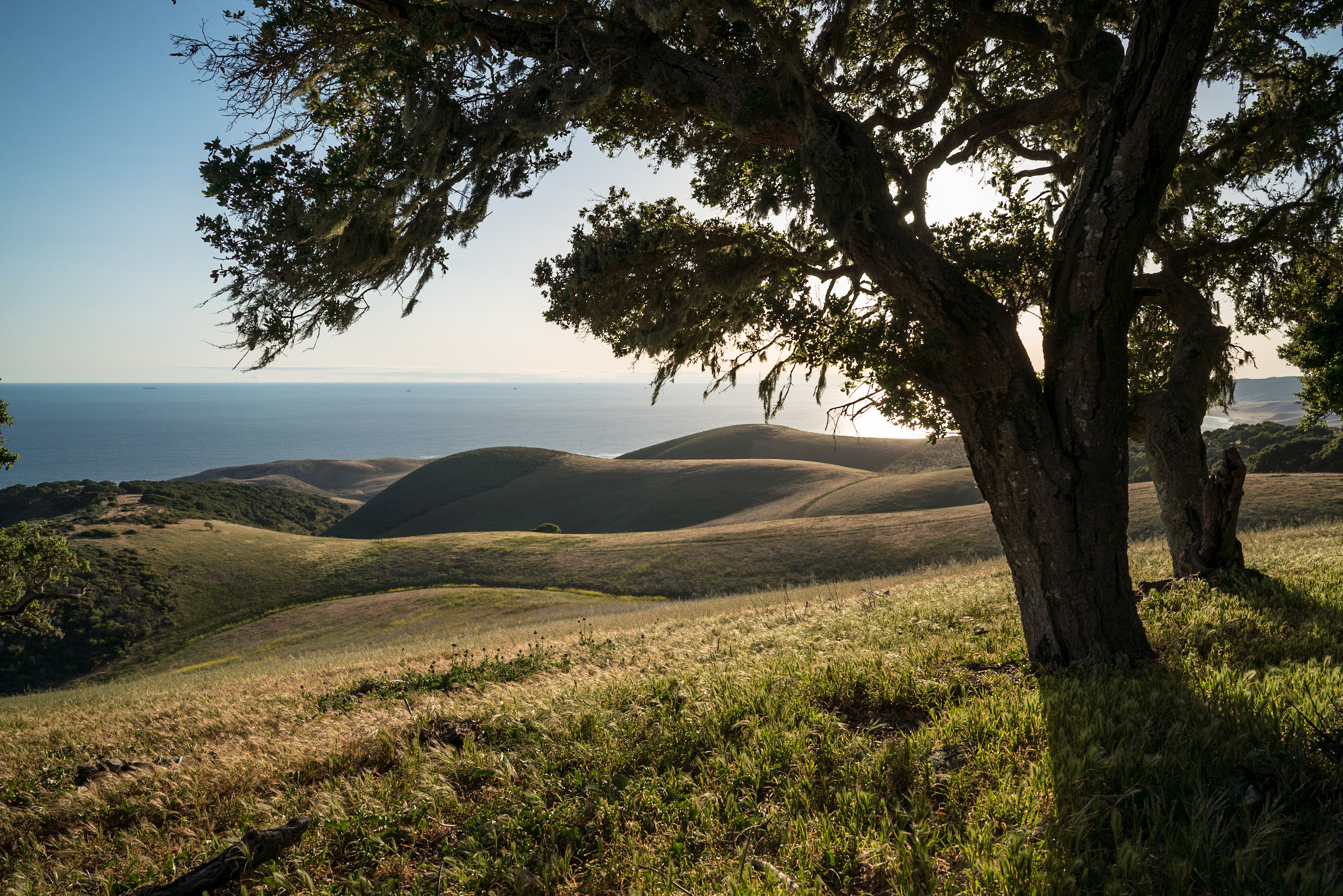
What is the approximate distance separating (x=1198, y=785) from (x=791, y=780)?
2.54 meters

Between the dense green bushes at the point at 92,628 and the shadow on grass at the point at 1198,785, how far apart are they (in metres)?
41.0

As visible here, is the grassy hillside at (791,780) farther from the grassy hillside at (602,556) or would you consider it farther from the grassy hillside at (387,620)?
the grassy hillside at (602,556)

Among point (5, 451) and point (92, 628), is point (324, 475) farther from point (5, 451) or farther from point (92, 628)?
point (5, 451)

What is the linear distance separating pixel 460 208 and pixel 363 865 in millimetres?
6183

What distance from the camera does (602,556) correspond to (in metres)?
41.8

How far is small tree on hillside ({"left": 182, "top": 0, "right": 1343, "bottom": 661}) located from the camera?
6.08 meters

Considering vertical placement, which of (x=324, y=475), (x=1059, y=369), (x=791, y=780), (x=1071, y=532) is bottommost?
(x=324, y=475)

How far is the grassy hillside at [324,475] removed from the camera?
16338 centimetres

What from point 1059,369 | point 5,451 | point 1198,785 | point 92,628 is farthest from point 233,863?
point 92,628

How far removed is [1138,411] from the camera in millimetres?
9680

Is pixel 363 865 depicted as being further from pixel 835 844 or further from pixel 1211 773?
pixel 1211 773

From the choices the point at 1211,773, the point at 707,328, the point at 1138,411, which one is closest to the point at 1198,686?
the point at 1211,773

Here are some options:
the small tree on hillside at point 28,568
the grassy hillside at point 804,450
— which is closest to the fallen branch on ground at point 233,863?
the small tree on hillside at point 28,568

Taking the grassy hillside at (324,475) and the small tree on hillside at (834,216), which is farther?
the grassy hillside at (324,475)
